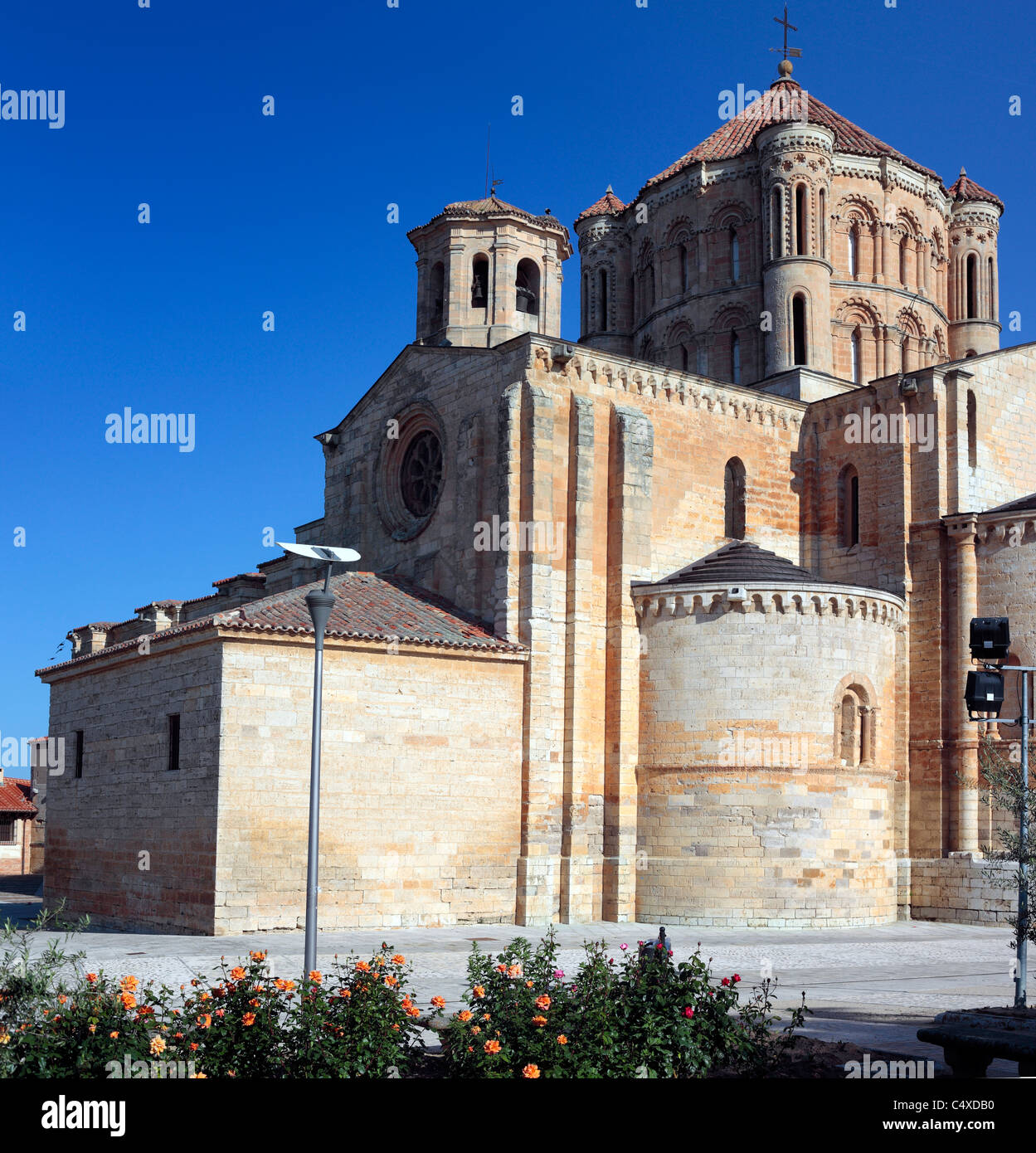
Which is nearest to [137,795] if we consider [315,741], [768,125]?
[315,741]

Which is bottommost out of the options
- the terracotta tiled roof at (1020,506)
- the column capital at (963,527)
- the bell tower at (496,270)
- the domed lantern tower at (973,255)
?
the column capital at (963,527)

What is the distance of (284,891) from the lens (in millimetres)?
20906

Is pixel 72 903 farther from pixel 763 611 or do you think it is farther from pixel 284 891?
pixel 763 611

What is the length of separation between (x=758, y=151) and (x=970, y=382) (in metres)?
9.62

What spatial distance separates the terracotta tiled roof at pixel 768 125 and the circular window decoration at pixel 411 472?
38.6ft

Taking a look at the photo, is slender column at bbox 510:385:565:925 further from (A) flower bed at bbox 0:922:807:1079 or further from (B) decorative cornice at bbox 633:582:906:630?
(A) flower bed at bbox 0:922:807:1079

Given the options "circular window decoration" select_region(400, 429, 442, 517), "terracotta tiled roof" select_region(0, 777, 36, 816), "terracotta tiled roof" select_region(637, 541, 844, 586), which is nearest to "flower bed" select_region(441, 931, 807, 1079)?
"terracotta tiled roof" select_region(637, 541, 844, 586)

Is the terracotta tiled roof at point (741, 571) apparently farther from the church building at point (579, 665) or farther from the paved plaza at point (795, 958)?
the paved plaza at point (795, 958)

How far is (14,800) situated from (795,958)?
3548 cm

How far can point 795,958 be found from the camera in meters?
18.6

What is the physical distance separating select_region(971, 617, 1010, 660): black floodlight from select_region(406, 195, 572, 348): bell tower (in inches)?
684

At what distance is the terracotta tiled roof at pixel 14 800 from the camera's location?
44.9 meters

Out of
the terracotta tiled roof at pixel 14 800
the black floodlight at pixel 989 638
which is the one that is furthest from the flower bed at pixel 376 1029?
the terracotta tiled roof at pixel 14 800
